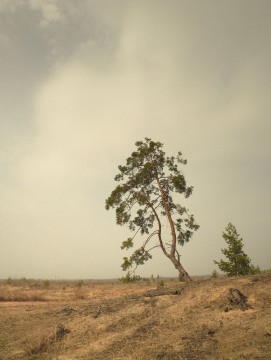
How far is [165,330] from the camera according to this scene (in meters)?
9.33

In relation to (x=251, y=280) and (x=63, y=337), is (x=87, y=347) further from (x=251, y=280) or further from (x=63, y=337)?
(x=251, y=280)

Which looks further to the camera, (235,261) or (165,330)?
(235,261)

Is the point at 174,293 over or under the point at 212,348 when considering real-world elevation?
over

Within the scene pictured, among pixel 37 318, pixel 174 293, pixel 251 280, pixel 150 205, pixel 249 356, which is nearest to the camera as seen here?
pixel 249 356

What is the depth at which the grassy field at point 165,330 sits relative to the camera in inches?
294

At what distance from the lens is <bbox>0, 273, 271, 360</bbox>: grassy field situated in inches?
294

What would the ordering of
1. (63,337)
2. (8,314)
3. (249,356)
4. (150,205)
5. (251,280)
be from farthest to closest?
(150,205), (8,314), (251,280), (63,337), (249,356)

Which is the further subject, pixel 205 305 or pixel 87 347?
pixel 205 305

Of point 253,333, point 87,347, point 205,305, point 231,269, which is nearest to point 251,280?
point 205,305

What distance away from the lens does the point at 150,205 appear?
1953 cm

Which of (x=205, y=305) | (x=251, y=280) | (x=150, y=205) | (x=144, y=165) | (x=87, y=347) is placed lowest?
(x=87, y=347)

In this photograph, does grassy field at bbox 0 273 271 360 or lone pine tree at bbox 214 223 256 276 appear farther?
lone pine tree at bbox 214 223 256 276

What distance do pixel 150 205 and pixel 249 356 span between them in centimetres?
1335

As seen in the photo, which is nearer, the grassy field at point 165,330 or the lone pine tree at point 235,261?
the grassy field at point 165,330
